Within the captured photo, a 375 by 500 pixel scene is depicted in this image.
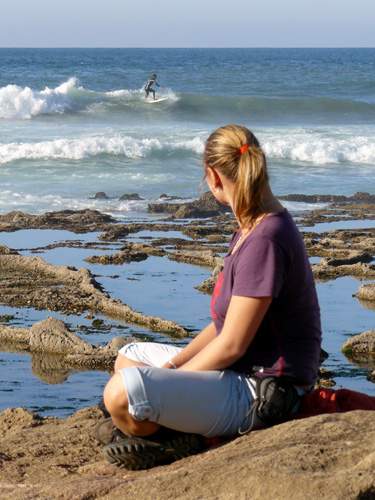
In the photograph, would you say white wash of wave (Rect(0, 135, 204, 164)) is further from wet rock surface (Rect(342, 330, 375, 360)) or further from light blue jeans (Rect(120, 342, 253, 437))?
light blue jeans (Rect(120, 342, 253, 437))

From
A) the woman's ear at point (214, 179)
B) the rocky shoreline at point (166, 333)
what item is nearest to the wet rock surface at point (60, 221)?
the rocky shoreline at point (166, 333)

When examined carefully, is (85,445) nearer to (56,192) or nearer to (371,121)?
(56,192)

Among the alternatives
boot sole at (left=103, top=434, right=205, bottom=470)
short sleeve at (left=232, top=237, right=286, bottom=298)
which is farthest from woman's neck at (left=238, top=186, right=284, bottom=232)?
boot sole at (left=103, top=434, right=205, bottom=470)

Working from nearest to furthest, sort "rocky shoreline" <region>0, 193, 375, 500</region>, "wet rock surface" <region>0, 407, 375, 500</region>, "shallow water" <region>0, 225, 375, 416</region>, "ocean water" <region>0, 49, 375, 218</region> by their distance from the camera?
"wet rock surface" <region>0, 407, 375, 500</region> → "rocky shoreline" <region>0, 193, 375, 500</region> → "shallow water" <region>0, 225, 375, 416</region> → "ocean water" <region>0, 49, 375, 218</region>

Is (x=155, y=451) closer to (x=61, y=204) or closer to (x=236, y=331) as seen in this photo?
(x=236, y=331)

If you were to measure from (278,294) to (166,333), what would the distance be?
525cm

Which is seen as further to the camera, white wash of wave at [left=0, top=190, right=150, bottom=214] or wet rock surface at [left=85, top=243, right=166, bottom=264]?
white wash of wave at [left=0, top=190, right=150, bottom=214]

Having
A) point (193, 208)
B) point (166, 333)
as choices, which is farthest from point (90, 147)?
point (166, 333)

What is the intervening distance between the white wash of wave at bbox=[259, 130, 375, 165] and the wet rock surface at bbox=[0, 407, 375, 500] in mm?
23379

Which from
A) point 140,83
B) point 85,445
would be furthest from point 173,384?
point 140,83

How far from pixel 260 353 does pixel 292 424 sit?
1.12 feet

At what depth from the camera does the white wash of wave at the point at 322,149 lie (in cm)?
2898

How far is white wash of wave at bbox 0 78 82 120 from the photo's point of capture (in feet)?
127

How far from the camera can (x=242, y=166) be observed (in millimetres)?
5016
